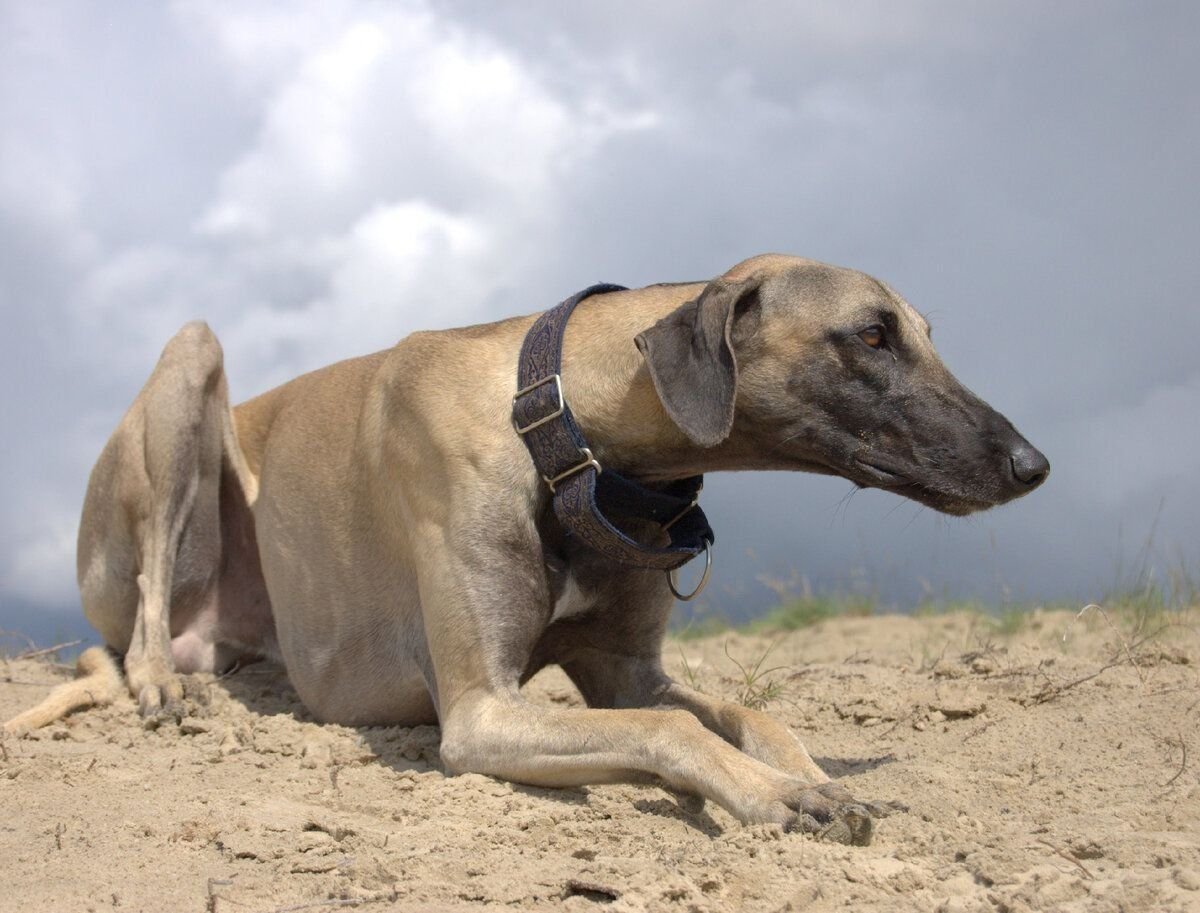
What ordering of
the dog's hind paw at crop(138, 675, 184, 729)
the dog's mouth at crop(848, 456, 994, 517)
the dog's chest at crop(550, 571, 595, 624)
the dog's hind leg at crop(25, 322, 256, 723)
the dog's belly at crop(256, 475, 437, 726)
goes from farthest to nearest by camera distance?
1. the dog's hind leg at crop(25, 322, 256, 723)
2. the dog's hind paw at crop(138, 675, 184, 729)
3. the dog's belly at crop(256, 475, 437, 726)
4. the dog's chest at crop(550, 571, 595, 624)
5. the dog's mouth at crop(848, 456, 994, 517)

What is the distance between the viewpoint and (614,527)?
12.6 ft

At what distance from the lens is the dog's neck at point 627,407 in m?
3.92

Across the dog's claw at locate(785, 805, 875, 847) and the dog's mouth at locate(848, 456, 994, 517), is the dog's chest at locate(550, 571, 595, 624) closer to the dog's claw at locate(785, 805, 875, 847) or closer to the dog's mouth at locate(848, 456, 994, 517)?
the dog's mouth at locate(848, 456, 994, 517)

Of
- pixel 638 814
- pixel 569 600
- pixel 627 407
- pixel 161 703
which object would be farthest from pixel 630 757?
pixel 161 703

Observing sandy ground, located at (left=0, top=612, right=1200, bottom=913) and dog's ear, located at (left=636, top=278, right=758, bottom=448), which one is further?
dog's ear, located at (left=636, top=278, right=758, bottom=448)

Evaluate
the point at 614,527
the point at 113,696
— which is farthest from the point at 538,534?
the point at 113,696

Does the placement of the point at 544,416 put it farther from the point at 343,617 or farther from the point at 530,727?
the point at 343,617

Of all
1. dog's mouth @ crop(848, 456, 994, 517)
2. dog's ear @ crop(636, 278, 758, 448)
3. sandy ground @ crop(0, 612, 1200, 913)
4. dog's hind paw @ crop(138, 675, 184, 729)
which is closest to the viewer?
sandy ground @ crop(0, 612, 1200, 913)

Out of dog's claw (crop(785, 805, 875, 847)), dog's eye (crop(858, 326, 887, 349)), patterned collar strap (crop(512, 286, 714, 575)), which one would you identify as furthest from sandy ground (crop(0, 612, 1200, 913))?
dog's eye (crop(858, 326, 887, 349))

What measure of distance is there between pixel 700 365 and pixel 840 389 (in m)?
0.45

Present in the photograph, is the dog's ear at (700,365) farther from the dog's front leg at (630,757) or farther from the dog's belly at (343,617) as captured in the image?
the dog's belly at (343,617)

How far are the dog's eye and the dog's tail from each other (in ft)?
11.3

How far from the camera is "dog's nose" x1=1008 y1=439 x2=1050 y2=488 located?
148 inches

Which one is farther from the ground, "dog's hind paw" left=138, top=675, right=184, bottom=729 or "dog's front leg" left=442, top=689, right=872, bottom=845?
"dog's hind paw" left=138, top=675, right=184, bottom=729
